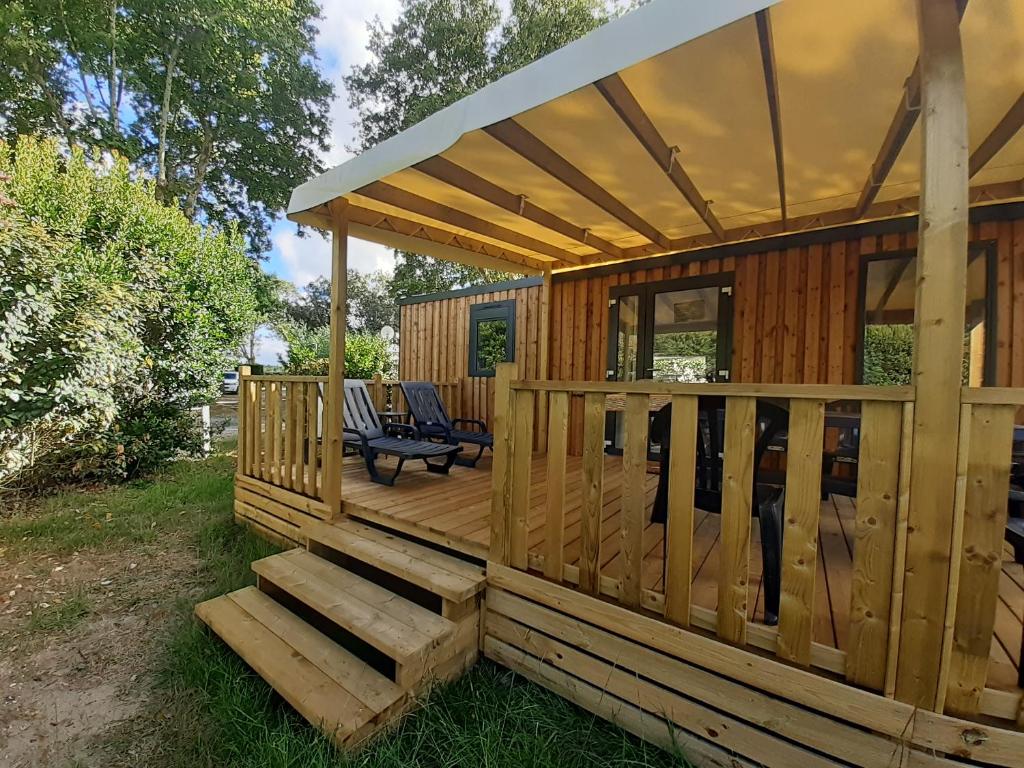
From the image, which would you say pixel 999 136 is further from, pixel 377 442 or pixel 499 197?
pixel 377 442

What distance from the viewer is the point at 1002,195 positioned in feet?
9.64

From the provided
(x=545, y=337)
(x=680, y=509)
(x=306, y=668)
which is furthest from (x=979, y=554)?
(x=545, y=337)

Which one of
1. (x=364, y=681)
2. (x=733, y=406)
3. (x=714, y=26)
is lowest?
(x=364, y=681)

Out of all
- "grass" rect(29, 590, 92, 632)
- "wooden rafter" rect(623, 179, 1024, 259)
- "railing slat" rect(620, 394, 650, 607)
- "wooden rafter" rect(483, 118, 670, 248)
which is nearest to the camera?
"railing slat" rect(620, 394, 650, 607)

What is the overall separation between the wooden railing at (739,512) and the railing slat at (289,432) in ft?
6.52

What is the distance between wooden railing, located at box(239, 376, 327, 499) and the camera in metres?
3.13

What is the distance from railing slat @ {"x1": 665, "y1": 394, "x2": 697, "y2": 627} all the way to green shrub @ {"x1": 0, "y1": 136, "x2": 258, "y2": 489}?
16.3 ft

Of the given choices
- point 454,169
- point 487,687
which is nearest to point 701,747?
point 487,687

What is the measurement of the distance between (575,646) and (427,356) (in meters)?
5.40

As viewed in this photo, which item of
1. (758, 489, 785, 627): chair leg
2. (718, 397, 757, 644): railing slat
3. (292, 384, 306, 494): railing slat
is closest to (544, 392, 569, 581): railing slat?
(718, 397, 757, 644): railing slat

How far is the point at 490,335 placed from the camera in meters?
5.96

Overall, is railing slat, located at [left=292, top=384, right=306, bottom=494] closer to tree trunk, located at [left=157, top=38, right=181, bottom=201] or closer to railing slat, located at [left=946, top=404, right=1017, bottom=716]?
railing slat, located at [left=946, top=404, right=1017, bottom=716]

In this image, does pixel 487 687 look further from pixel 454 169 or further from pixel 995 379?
pixel 995 379

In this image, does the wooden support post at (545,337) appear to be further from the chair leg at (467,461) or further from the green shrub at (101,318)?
the green shrub at (101,318)
